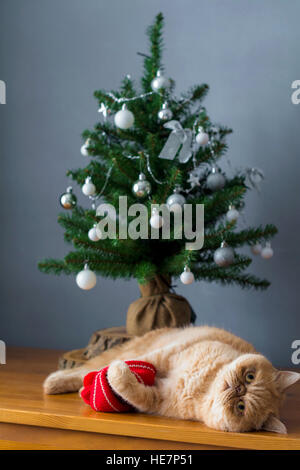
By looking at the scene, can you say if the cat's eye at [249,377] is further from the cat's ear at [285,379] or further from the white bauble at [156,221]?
the white bauble at [156,221]

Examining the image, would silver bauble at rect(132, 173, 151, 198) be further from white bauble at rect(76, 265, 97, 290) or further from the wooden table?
the wooden table

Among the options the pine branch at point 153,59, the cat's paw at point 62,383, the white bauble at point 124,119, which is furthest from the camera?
the pine branch at point 153,59

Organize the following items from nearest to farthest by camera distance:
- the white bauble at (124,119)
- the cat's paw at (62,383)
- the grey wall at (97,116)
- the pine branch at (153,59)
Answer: the cat's paw at (62,383), the white bauble at (124,119), the pine branch at (153,59), the grey wall at (97,116)

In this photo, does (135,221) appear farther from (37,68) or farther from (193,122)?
(37,68)

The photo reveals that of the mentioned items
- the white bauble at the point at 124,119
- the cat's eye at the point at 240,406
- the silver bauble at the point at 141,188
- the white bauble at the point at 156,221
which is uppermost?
the white bauble at the point at 124,119

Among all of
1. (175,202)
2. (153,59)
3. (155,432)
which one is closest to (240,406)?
(155,432)

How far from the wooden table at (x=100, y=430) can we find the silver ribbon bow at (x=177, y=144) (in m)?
0.56

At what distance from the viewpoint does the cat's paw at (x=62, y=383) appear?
41.6 inches

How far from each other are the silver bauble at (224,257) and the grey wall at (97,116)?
392 millimetres

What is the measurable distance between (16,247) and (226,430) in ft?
3.45

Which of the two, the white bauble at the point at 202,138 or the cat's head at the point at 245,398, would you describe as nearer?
the cat's head at the point at 245,398

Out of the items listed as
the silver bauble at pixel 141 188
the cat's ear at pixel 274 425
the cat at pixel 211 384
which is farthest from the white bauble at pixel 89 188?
the cat's ear at pixel 274 425

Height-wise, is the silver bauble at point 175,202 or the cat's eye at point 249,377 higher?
the silver bauble at point 175,202

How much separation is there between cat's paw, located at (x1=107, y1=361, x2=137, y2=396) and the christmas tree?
290 millimetres
